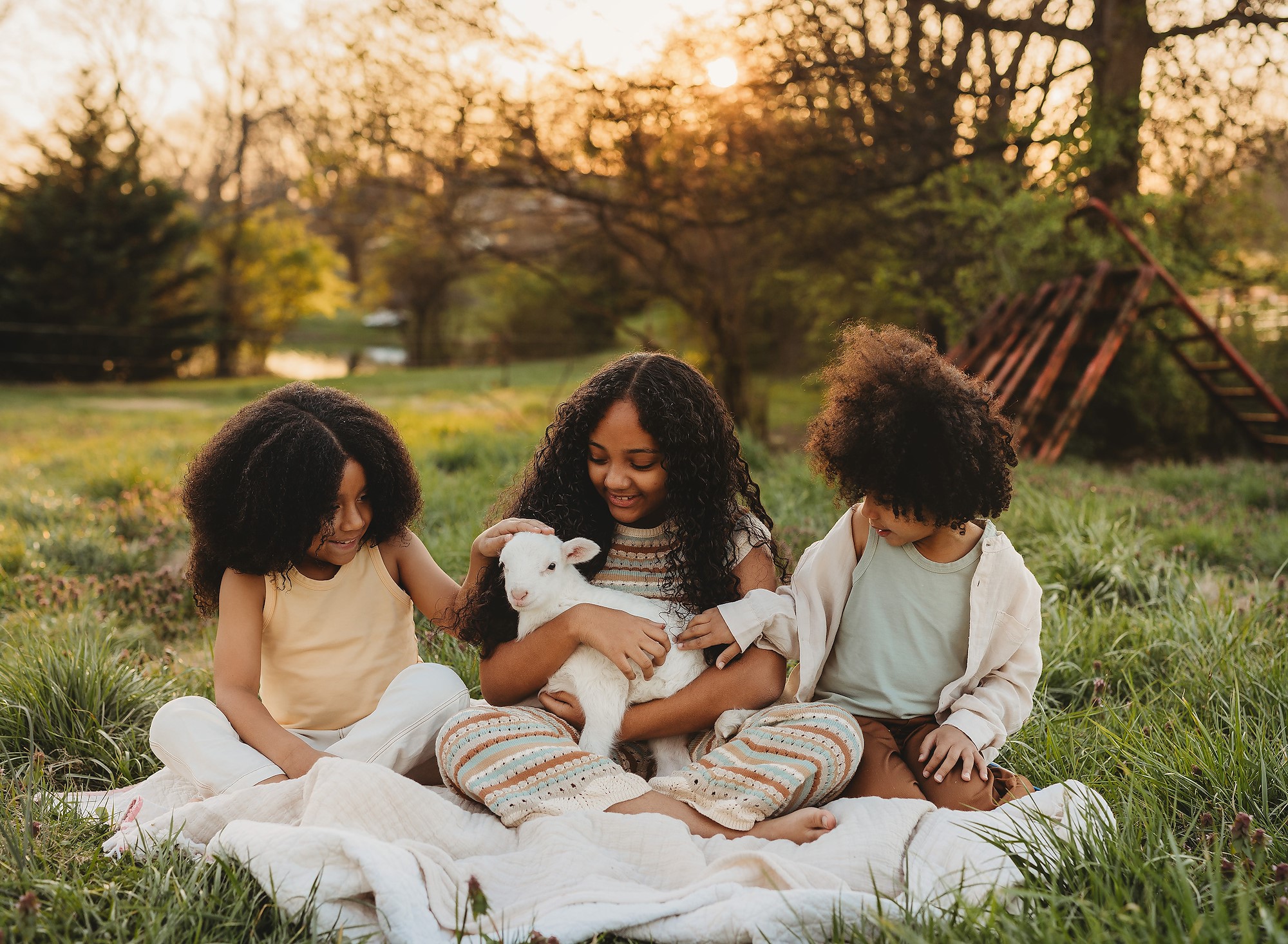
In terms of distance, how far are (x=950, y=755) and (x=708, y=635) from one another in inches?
31.8

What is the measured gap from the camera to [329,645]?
3232 millimetres

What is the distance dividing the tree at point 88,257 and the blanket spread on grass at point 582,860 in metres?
20.8

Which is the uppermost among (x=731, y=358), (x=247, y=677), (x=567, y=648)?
(x=731, y=358)

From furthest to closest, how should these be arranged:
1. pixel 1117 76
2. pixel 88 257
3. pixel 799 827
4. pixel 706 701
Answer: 1. pixel 88 257
2. pixel 1117 76
3. pixel 706 701
4. pixel 799 827

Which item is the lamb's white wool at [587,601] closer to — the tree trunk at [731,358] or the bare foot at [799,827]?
the bare foot at [799,827]

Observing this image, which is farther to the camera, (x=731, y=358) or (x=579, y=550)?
(x=731, y=358)

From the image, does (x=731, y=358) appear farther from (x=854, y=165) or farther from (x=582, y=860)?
(x=582, y=860)

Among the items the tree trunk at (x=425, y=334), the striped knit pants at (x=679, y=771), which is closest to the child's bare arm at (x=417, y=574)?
the striped knit pants at (x=679, y=771)

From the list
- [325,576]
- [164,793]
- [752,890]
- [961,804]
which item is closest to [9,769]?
[164,793]

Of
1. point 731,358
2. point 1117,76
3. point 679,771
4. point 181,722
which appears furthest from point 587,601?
point 1117,76

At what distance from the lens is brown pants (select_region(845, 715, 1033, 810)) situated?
2.77 m

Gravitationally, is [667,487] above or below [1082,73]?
below

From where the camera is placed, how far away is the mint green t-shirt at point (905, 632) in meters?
3.01

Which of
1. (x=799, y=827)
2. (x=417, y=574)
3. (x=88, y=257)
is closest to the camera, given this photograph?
(x=799, y=827)
